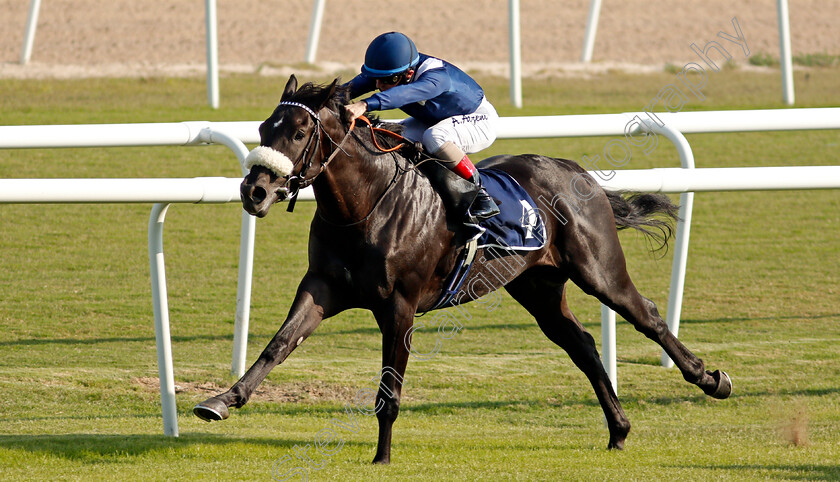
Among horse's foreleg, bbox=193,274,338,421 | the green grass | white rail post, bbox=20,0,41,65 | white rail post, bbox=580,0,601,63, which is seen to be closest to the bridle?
horse's foreleg, bbox=193,274,338,421

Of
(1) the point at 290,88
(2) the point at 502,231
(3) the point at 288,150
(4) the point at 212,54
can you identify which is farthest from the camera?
(4) the point at 212,54

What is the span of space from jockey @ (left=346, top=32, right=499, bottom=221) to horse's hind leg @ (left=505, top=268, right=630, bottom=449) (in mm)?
676

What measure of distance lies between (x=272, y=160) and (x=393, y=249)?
0.73m

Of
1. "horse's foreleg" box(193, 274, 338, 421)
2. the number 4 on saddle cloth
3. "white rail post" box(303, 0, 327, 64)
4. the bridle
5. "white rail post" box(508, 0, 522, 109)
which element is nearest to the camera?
the bridle

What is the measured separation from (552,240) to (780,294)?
471cm

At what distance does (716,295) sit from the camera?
9.06 m

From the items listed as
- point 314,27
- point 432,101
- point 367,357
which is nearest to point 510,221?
point 432,101

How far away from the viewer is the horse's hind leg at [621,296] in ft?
16.6

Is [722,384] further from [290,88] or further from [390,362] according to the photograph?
[290,88]

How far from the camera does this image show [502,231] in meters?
4.76

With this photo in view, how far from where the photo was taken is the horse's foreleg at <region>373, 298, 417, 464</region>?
4.37 m

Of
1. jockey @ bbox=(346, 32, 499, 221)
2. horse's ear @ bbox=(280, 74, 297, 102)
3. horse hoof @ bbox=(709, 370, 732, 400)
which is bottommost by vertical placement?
horse hoof @ bbox=(709, 370, 732, 400)

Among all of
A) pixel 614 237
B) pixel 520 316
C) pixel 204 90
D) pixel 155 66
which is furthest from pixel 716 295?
pixel 155 66

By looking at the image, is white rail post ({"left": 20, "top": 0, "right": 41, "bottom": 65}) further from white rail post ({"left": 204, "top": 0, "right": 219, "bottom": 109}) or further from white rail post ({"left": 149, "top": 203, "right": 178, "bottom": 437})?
white rail post ({"left": 149, "top": 203, "right": 178, "bottom": 437})
